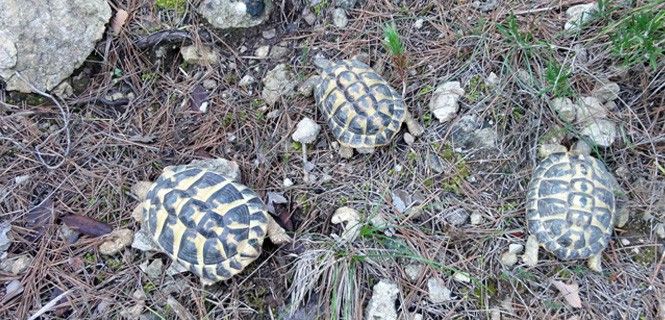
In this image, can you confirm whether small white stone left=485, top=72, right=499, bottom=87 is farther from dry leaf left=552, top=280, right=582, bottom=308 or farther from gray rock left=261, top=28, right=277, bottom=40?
gray rock left=261, top=28, right=277, bottom=40

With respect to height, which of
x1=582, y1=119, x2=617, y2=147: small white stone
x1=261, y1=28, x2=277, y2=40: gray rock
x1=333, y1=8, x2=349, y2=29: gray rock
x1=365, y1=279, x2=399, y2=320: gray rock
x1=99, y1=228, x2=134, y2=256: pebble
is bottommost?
x1=365, y1=279, x2=399, y2=320: gray rock

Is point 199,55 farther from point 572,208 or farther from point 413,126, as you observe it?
point 572,208

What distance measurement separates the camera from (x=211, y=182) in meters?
2.81

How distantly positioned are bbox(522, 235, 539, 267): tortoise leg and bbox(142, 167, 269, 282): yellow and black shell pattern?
1.23 metres

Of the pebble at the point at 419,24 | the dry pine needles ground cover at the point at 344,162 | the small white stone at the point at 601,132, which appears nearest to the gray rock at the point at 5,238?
the dry pine needles ground cover at the point at 344,162

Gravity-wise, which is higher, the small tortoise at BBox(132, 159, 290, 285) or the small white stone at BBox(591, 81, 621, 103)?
the small white stone at BBox(591, 81, 621, 103)

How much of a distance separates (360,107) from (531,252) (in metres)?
1.07

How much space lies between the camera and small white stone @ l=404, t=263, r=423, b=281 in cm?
273

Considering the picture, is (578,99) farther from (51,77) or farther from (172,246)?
(51,77)

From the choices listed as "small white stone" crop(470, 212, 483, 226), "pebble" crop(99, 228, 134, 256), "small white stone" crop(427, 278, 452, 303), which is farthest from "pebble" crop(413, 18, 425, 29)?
"pebble" crop(99, 228, 134, 256)

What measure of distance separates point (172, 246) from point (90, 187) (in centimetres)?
64

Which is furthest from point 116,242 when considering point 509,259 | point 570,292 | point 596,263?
point 596,263

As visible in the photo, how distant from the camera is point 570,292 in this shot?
264 cm

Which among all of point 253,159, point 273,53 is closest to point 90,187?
point 253,159
